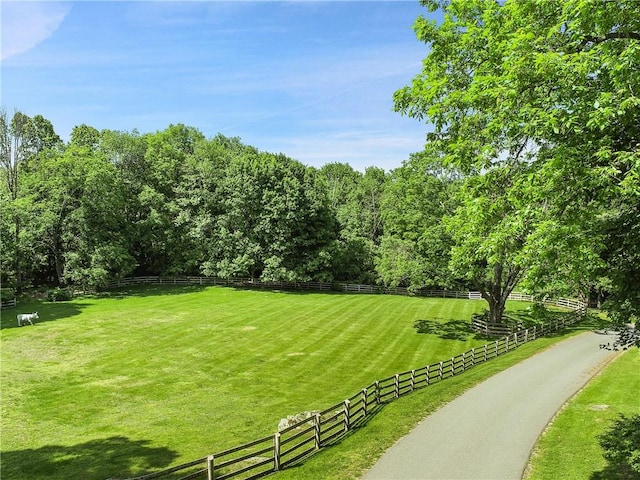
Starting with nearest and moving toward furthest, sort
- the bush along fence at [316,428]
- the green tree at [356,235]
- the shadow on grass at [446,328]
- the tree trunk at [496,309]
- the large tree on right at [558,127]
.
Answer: the large tree on right at [558,127], the bush along fence at [316,428], the shadow on grass at [446,328], the tree trunk at [496,309], the green tree at [356,235]

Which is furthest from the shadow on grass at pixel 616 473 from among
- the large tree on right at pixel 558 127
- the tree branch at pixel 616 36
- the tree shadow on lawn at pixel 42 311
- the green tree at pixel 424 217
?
the tree shadow on lawn at pixel 42 311

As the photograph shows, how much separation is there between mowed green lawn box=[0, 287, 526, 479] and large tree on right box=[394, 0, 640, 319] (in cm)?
1224

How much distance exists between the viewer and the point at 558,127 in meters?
7.67

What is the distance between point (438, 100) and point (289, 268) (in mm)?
45717

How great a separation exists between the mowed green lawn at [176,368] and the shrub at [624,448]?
35.9 ft

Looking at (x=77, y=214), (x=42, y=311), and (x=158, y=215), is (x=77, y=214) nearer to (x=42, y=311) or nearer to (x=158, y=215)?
(x=158, y=215)

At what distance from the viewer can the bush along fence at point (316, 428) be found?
1155cm

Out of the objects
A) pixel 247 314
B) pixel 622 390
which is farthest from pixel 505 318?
pixel 247 314

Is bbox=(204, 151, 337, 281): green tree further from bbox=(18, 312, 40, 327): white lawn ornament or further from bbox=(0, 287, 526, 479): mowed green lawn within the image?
bbox=(18, 312, 40, 327): white lawn ornament

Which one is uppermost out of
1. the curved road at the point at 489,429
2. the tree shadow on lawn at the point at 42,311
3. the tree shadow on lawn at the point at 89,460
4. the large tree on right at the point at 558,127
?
the large tree on right at the point at 558,127

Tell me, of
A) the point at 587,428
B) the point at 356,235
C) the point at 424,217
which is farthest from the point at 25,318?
the point at 356,235

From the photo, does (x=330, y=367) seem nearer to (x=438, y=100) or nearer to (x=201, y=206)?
(x=438, y=100)

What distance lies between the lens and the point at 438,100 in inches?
441

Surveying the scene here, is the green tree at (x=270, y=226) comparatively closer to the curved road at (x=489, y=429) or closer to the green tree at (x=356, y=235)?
the green tree at (x=356, y=235)
